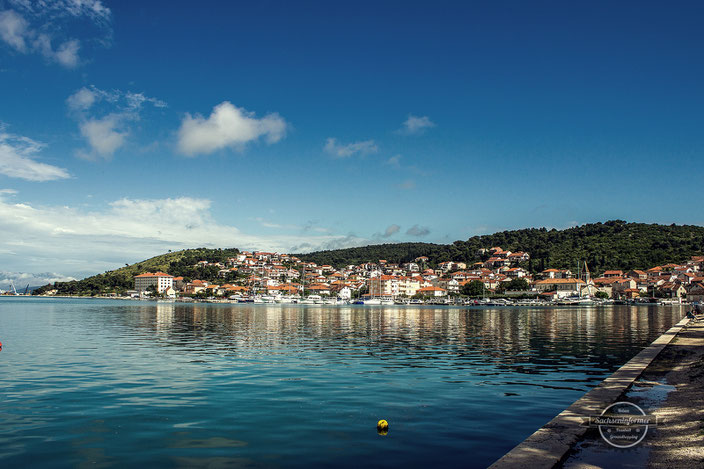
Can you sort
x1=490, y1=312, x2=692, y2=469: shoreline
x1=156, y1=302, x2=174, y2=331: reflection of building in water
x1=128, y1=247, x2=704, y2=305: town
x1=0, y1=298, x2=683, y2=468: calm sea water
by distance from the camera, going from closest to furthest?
x1=490, y1=312, x2=692, y2=469: shoreline < x1=0, y1=298, x2=683, y2=468: calm sea water < x1=156, y1=302, x2=174, y2=331: reflection of building in water < x1=128, y1=247, x2=704, y2=305: town

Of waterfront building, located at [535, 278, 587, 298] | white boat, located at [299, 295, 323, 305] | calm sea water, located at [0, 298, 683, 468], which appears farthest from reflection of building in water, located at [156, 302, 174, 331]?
waterfront building, located at [535, 278, 587, 298]

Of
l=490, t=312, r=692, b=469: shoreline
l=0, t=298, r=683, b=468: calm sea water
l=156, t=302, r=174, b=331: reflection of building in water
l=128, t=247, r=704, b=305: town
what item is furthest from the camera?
l=128, t=247, r=704, b=305: town

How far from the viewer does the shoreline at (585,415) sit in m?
7.12

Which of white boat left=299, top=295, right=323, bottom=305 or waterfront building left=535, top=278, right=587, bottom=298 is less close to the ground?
waterfront building left=535, top=278, right=587, bottom=298

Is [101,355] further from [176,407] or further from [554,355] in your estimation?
[554,355]

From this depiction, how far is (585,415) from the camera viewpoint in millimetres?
9656

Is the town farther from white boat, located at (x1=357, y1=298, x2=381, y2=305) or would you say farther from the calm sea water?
Result: the calm sea water

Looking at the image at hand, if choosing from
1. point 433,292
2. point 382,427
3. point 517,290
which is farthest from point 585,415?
point 433,292

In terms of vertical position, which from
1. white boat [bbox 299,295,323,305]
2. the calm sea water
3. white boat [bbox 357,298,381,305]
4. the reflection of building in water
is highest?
the calm sea water

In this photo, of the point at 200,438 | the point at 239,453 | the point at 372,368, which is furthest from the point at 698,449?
the point at 372,368

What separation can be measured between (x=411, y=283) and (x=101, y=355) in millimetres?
171901

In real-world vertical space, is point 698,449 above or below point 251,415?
above

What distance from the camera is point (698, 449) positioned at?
7.37m

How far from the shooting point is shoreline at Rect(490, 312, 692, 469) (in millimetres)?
7124
